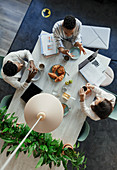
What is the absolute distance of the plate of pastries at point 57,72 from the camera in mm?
2133

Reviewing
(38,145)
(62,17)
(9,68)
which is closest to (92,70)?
(9,68)

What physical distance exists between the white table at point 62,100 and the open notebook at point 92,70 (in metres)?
0.07

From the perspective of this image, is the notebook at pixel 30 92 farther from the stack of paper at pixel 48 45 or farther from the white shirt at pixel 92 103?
the white shirt at pixel 92 103

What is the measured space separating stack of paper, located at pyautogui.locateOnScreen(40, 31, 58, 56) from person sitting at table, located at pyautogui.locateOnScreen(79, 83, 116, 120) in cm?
71

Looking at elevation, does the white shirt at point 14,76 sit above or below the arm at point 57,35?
below

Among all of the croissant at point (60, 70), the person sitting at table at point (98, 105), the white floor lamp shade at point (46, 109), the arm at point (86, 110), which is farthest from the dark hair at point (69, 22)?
the white floor lamp shade at point (46, 109)

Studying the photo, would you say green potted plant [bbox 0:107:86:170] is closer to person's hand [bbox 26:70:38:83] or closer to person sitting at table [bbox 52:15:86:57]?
person's hand [bbox 26:70:38:83]

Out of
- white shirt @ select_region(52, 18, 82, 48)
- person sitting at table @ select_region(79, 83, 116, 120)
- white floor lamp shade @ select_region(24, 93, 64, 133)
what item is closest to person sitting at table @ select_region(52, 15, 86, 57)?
white shirt @ select_region(52, 18, 82, 48)

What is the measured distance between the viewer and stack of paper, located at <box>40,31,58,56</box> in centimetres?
223

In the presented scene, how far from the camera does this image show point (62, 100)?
7.09ft

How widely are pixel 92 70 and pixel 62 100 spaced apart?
627 mm

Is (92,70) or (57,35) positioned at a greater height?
(57,35)

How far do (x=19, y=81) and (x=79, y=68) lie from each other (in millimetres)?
927

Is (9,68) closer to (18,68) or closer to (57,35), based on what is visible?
(18,68)
